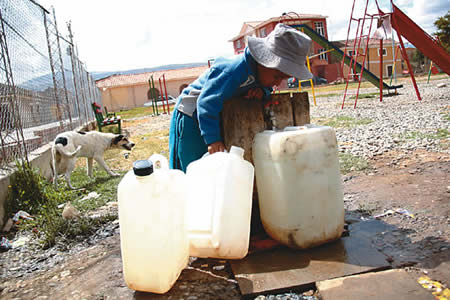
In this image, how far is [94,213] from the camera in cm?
352

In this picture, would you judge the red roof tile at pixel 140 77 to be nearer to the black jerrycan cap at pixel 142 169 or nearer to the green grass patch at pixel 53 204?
the green grass patch at pixel 53 204

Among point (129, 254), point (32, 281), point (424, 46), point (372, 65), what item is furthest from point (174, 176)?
point (372, 65)

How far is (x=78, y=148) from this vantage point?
5.35 metres

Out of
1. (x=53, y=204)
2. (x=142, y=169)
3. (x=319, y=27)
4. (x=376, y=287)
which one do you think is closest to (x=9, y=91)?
(x=53, y=204)

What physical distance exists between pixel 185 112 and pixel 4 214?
7.67 feet

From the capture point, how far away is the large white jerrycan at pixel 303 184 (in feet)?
6.42

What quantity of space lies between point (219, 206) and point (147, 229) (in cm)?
40

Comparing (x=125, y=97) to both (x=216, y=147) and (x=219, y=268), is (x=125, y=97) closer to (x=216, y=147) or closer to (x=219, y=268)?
(x=216, y=147)

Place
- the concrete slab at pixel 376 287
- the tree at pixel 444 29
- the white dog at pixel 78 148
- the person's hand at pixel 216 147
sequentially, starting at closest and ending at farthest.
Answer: the concrete slab at pixel 376 287 < the person's hand at pixel 216 147 < the white dog at pixel 78 148 < the tree at pixel 444 29

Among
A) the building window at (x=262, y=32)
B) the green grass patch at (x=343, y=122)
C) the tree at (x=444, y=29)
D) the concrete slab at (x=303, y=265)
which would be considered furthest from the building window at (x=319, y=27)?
the concrete slab at (x=303, y=265)

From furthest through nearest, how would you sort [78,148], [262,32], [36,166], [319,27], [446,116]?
[319,27]
[262,32]
[446,116]
[78,148]
[36,166]

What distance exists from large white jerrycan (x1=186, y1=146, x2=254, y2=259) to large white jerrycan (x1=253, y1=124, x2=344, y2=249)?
0.16m

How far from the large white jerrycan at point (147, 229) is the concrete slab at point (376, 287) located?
0.76m

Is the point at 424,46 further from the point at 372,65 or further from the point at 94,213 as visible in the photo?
the point at 372,65
